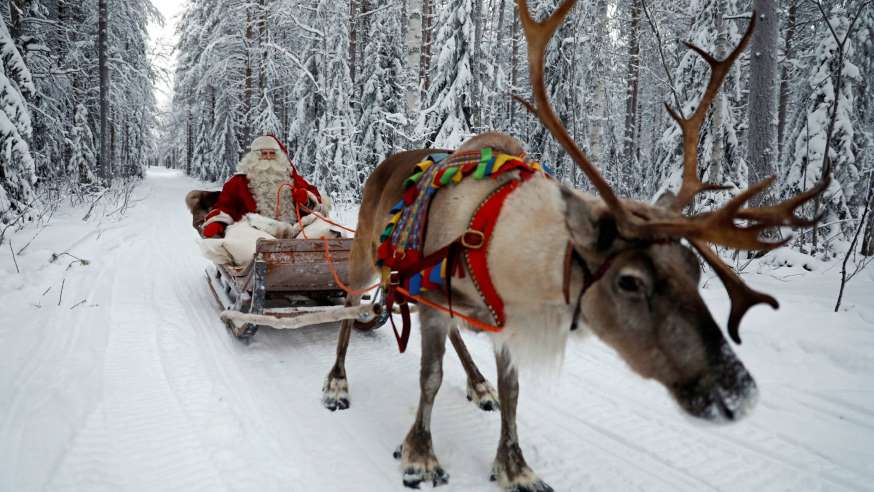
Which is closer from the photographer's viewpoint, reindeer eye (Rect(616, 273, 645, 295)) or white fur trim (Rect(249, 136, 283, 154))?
reindeer eye (Rect(616, 273, 645, 295))

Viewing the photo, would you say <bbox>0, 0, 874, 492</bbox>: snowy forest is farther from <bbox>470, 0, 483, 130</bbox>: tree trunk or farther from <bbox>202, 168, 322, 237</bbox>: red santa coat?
<bbox>470, 0, 483, 130</bbox>: tree trunk

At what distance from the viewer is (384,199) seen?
11.5 feet

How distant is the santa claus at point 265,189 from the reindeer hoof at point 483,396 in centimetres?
338

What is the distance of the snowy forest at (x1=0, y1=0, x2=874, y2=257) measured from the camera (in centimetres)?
855

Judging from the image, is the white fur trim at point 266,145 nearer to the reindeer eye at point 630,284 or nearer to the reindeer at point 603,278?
the reindeer at point 603,278

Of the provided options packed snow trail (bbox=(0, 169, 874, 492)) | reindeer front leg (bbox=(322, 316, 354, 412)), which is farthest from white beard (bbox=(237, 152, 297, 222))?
reindeer front leg (bbox=(322, 316, 354, 412))

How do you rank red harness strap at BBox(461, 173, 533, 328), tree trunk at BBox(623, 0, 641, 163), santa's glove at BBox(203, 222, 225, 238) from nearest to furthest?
1. red harness strap at BBox(461, 173, 533, 328)
2. santa's glove at BBox(203, 222, 225, 238)
3. tree trunk at BBox(623, 0, 641, 163)

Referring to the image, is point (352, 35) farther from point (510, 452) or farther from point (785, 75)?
point (785, 75)

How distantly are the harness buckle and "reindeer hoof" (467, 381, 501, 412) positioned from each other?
1699 mm

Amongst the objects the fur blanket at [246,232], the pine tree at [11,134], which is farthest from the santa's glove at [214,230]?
the pine tree at [11,134]

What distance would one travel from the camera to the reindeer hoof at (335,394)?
347 centimetres

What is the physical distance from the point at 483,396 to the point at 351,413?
990mm

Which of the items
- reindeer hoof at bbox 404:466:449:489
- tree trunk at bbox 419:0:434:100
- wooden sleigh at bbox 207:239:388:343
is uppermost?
tree trunk at bbox 419:0:434:100

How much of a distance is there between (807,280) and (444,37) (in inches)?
351
